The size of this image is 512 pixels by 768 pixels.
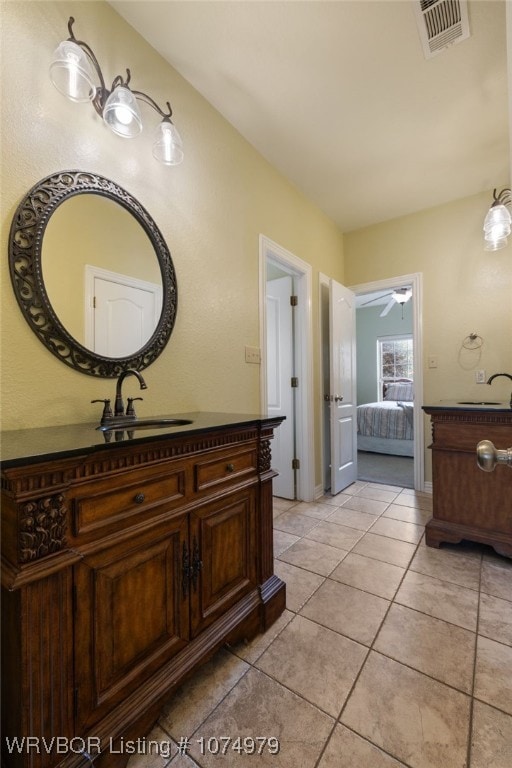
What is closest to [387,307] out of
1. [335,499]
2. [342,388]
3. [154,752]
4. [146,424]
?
[342,388]

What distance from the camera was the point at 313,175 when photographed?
2660mm

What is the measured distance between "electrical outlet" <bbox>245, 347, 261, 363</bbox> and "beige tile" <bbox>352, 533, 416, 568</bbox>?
4.70ft

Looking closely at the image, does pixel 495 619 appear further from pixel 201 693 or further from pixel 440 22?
pixel 440 22

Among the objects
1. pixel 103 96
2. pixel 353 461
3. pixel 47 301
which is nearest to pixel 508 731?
pixel 47 301

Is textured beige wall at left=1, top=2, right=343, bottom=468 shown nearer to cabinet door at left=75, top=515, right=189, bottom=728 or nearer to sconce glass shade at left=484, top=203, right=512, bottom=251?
cabinet door at left=75, top=515, right=189, bottom=728

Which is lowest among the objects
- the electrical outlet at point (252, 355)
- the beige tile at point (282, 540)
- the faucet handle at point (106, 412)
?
the beige tile at point (282, 540)

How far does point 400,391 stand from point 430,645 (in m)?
5.53

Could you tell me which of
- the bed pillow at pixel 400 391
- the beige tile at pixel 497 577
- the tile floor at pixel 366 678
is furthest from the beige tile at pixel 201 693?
the bed pillow at pixel 400 391

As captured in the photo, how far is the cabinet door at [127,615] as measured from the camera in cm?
86

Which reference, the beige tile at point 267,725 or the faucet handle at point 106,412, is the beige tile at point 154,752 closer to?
the beige tile at point 267,725

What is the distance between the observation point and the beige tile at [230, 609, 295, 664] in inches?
51.4

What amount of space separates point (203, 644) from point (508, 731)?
101 centimetres

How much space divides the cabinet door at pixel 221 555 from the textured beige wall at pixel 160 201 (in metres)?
0.60

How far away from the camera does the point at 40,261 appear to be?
1.17 m
